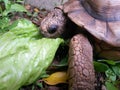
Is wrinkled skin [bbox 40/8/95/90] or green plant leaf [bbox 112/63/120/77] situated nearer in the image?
wrinkled skin [bbox 40/8/95/90]

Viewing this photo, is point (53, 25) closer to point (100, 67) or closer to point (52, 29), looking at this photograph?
point (52, 29)

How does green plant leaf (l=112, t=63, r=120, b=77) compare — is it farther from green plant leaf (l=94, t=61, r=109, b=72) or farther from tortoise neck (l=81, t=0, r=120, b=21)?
tortoise neck (l=81, t=0, r=120, b=21)

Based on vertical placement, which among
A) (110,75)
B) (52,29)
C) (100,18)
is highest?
(100,18)

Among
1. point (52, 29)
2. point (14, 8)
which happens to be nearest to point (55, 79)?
point (52, 29)

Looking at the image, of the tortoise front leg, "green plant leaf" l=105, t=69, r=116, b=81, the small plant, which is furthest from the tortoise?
the small plant

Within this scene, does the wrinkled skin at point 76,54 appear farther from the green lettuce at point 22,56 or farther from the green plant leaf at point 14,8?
the green plant leaf at point 14,8

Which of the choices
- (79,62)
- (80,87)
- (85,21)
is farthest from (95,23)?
(80,87)

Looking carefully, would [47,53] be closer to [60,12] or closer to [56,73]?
[56,73]
